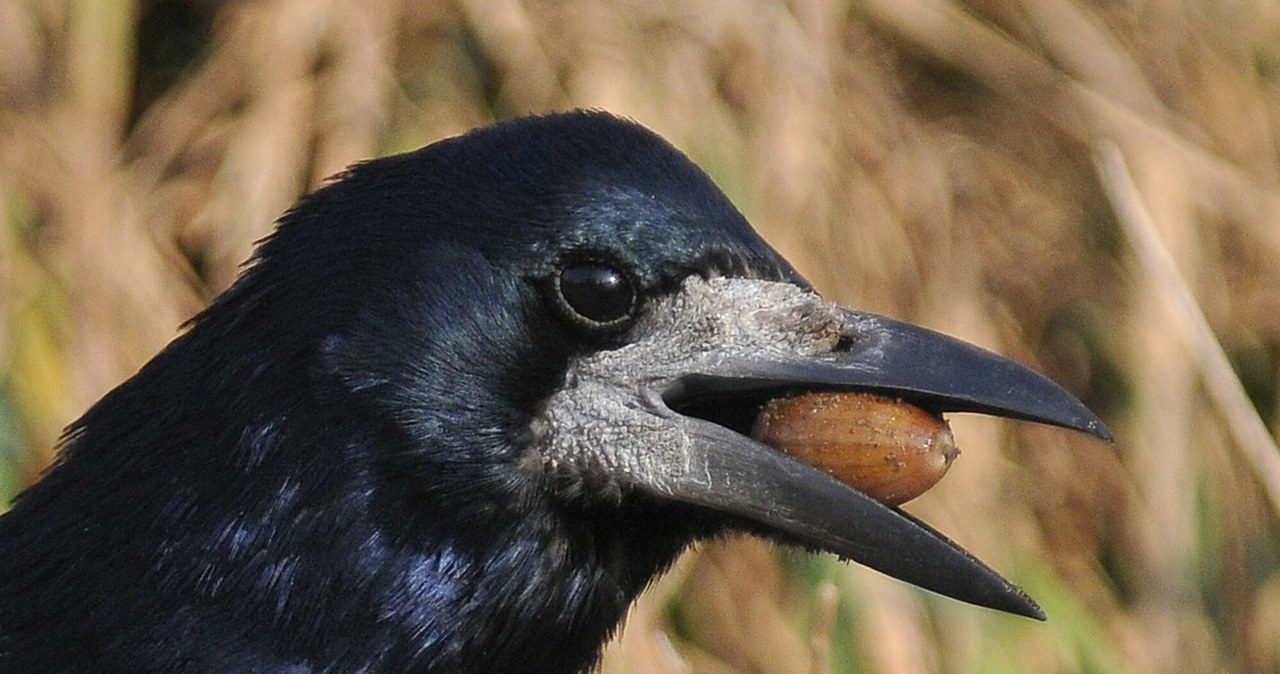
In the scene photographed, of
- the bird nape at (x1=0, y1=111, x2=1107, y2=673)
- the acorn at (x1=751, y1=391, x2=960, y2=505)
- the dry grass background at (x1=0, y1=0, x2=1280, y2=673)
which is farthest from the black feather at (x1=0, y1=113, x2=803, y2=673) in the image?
the dry grass background at (x1=0, y1=0, x2=1280, y2=673)

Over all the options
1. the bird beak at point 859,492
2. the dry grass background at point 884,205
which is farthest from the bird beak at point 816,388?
the dry grass background at point 884,205

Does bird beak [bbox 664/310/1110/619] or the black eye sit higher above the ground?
the black eye

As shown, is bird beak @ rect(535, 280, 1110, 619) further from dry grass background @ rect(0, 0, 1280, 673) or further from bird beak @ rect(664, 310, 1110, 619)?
dry grass background @ rect(0, 0, 1280, 673)

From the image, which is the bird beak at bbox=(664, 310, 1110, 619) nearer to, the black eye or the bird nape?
the bird nape

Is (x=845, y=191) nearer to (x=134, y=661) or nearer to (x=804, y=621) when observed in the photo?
(x=804, y=621)

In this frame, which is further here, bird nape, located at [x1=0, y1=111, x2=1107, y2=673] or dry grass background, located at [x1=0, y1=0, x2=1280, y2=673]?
dry grass background, located at [x1=0, y1=0, x2=1280, y2=673]

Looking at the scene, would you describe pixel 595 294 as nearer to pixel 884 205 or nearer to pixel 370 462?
pixel 370 462

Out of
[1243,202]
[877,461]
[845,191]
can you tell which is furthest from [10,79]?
[1243,202]

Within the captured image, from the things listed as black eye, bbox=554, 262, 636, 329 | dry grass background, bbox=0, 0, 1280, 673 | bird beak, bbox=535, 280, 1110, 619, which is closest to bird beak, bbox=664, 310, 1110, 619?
bird beak, bbox=535, 280, 1110, 619
